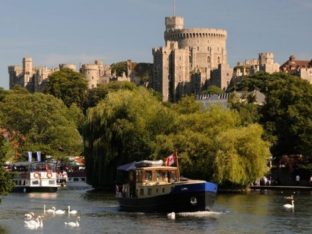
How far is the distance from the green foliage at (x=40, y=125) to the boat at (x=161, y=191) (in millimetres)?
44722

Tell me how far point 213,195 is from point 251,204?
754 cm

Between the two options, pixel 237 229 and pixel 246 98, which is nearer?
pixel 237 229

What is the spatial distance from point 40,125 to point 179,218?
185ft

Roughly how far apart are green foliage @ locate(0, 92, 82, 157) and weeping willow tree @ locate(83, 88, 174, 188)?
1003 inches

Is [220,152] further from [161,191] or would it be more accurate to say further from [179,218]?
[179,218]

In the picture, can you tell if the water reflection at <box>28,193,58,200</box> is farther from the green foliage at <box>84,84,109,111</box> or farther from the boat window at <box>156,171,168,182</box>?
the green foliage at <box>84,84,109,111</box>

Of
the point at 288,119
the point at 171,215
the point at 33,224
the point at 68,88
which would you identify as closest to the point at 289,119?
the point at 288,119

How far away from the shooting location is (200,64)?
19975cm

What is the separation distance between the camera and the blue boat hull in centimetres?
5066

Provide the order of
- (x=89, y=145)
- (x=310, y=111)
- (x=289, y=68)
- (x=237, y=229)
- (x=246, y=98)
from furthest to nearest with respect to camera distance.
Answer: (x=289, y=68), (x=246, y=98), (x=310, y=111), (x=89, y=145), (x=237, y=229)

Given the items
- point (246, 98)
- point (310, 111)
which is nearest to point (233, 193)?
point (310, 111)

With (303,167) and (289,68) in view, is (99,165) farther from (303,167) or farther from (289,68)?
(289,68)

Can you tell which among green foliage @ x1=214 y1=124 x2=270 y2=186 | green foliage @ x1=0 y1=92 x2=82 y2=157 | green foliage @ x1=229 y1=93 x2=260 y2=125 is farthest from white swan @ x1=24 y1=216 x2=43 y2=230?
green foliage @ x1=0 y1=92 x2=82 y2=157

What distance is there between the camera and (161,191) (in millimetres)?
52125
